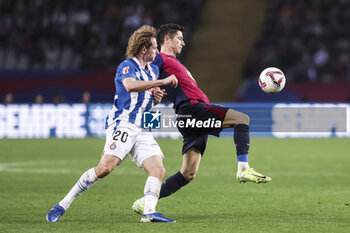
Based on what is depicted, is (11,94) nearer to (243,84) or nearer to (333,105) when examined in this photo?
(243,84)

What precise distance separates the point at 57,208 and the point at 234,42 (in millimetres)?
22248

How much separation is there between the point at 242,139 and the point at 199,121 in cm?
55

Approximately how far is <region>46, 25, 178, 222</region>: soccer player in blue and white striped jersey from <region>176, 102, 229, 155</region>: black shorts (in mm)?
587

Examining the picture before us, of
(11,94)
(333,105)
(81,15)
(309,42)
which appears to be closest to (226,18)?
(309,42)

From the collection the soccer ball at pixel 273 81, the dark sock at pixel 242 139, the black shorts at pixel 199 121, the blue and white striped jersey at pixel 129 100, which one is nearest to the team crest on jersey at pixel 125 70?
the blue and white striped jersey at pixel 129 100

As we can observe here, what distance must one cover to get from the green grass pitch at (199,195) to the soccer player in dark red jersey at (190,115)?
61 cm

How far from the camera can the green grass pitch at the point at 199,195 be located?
7566 mm

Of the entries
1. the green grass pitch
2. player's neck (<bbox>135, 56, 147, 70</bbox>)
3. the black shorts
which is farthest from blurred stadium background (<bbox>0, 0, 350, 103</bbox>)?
player's neck (<bbox>135, 56, 147, 70</bbox>)

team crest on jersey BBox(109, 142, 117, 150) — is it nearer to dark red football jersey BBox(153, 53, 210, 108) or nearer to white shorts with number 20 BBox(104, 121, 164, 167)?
white shorts with number 20 BBox(104, 121, 164, 167)

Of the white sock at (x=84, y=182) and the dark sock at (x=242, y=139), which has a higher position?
the dark sock at (x=242, y=139)

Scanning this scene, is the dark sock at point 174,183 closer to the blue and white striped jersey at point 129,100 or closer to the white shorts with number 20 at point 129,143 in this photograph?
the white shorts with number 20 at point 129,143

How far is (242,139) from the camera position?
780 cm

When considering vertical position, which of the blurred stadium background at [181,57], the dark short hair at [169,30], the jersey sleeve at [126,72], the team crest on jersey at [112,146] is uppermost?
the blurred stadium background at [181,57]

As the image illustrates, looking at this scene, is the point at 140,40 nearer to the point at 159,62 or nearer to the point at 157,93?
the point at 157,93
